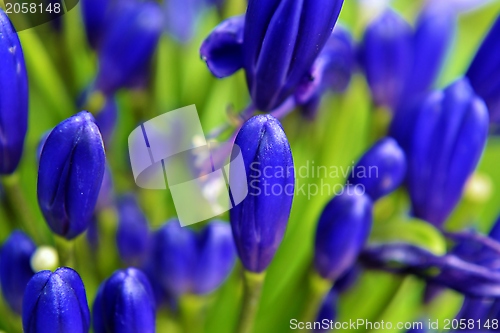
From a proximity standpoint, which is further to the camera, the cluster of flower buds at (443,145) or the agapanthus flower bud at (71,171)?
the cluster of flower buds at (443,145)

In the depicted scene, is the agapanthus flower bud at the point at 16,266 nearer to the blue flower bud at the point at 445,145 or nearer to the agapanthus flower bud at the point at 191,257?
the agapanthus flower bud at the point at 191,257

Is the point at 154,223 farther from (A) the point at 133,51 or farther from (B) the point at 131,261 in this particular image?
(A) the point at 133,51

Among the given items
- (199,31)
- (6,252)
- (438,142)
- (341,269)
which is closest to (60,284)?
(6,252)

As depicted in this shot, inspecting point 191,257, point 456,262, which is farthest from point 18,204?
point 456,262

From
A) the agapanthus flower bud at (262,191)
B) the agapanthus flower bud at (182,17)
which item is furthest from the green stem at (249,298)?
the agapanthus flower bud at (182,17)

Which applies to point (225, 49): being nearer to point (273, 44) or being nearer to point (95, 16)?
point (273, 44)
